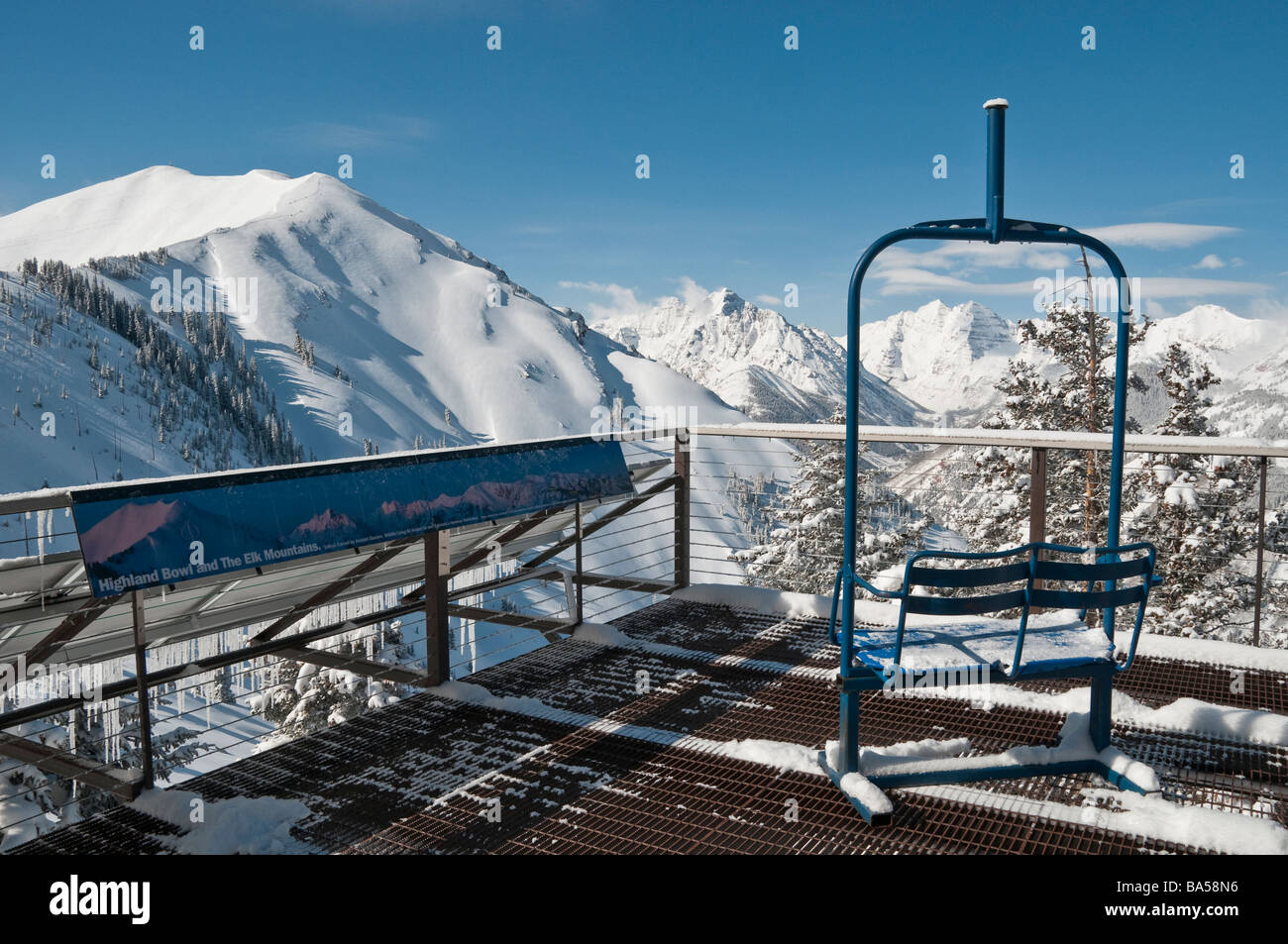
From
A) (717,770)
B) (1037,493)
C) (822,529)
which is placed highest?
(1037,493)

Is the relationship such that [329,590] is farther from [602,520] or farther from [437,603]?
[602,520]

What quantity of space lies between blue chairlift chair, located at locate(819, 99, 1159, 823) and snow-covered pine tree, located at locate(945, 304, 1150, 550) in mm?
11140

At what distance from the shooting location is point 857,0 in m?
24.0

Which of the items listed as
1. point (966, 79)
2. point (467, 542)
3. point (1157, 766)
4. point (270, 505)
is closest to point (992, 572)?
point (1157, 766)

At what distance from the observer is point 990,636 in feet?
9.88

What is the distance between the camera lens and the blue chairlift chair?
2.66 meters

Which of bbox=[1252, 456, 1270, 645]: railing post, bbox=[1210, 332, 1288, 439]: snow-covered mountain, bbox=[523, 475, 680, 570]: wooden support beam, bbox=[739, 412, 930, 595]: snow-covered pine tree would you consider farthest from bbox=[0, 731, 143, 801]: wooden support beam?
bbox=[1210, 332, 1288, 439]: snow-covered mountain

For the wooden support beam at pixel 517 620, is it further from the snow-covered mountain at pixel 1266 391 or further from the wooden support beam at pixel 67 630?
the snow-covered mountain at pixel 1266 391

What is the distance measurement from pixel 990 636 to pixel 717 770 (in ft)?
3.58

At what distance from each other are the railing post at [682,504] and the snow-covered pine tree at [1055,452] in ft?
30.7
